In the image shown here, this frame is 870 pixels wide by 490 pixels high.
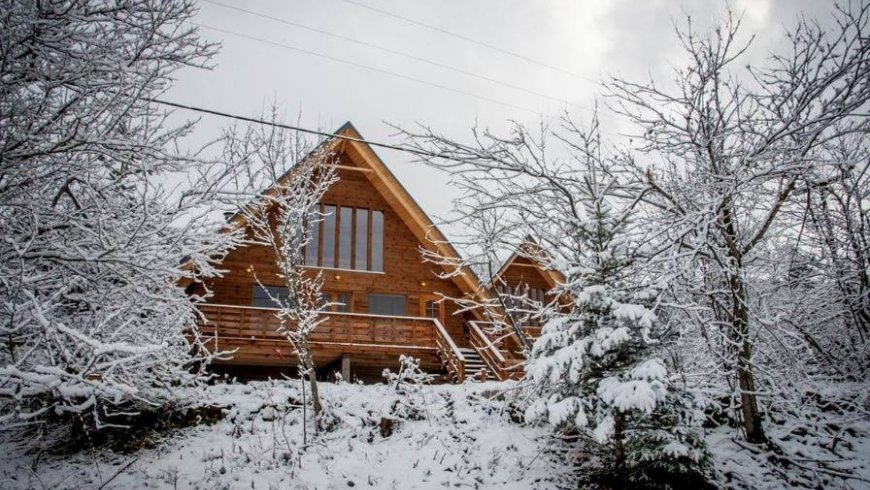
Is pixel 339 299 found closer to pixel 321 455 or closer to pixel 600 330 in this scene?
pixel 321 455

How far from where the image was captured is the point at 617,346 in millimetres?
7016

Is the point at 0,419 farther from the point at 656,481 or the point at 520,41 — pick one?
the point at 520,41

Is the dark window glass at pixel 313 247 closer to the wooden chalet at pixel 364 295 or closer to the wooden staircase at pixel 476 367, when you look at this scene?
the wooden chalet at pixel 364 295

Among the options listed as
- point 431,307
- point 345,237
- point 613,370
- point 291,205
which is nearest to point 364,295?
point 345,237

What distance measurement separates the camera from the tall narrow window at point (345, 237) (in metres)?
17.6

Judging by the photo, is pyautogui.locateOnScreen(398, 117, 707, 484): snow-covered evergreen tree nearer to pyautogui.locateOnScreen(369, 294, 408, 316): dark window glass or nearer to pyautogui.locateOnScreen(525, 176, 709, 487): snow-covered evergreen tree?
pyautogui.locateOnScreen(525, 176, 709, 487): snow-covered evergreen tree

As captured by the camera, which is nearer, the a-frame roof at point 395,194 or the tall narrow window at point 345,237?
the a-frame roof at point 395,194

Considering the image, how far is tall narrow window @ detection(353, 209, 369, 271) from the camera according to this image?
58.1ft

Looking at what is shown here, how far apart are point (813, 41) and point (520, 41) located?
3118 inches

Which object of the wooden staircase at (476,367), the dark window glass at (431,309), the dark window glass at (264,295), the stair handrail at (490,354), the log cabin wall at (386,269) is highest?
the log cabin wall at (386,269)

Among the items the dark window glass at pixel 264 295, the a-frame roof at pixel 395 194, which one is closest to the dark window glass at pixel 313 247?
the dark window glass at pixel 264 295

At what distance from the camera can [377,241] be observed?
18047 mm

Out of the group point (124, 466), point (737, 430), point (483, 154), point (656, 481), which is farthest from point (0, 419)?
point (737, 430)

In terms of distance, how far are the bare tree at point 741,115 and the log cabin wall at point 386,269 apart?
10759 mm
